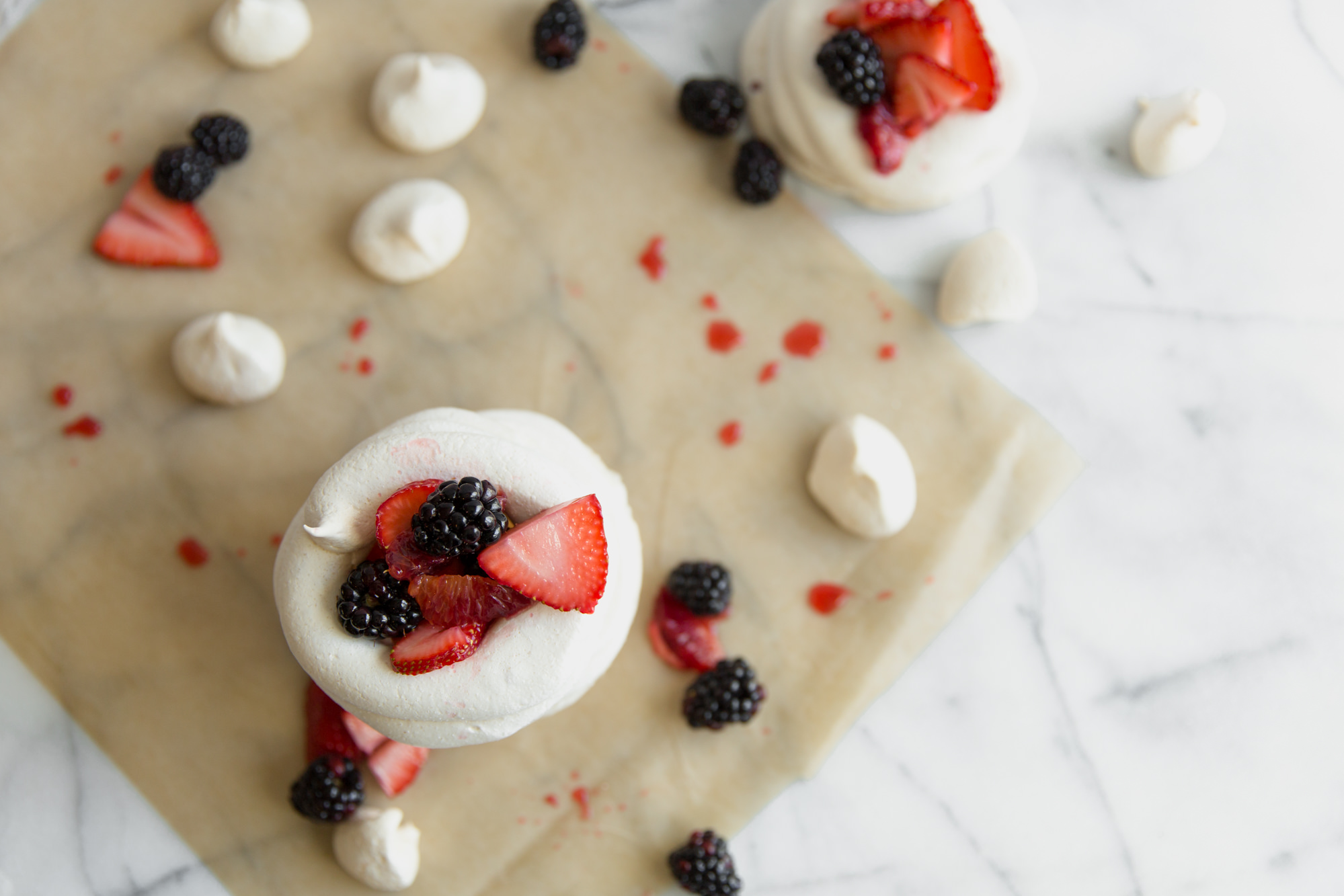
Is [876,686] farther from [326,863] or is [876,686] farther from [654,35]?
[654,35]

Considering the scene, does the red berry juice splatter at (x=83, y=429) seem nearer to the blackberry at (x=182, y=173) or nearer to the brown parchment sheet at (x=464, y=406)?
the brown parchment sheet at (x=464, y=406)

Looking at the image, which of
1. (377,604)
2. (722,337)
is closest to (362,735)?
(377,604)

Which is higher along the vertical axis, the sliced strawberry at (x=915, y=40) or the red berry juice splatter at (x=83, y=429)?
the sliced strawberry at (x=915, y=40)

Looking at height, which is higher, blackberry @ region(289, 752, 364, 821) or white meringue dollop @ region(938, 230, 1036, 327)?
white meringue dollop @ region(938, 230, 1036, 327)

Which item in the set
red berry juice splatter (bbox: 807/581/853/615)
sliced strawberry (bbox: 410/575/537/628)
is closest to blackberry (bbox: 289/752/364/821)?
sliced strawberry (bbox: 410/575/537/628)

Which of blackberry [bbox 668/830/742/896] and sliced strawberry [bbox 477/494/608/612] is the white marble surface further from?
sliced strawberry [bbox 477/494/608/612]

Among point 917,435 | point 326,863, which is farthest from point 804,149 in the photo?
point 326,863

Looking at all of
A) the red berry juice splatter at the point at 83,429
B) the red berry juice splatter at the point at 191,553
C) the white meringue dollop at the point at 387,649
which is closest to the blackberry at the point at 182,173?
the red berry juice splatter at the point at 83,429
